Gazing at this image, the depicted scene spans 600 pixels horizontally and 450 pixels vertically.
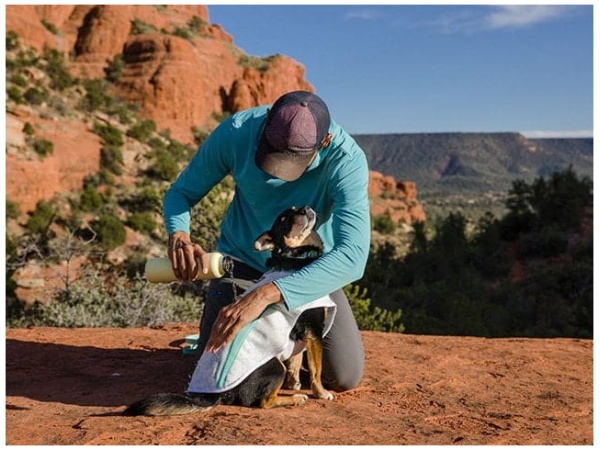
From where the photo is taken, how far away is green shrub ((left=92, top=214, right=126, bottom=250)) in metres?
24.8

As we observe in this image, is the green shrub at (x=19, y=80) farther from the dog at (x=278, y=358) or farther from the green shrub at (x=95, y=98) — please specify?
the dog at (x=278, y=358)

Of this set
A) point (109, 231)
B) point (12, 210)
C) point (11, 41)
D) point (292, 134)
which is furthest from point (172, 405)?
point (11, 41)

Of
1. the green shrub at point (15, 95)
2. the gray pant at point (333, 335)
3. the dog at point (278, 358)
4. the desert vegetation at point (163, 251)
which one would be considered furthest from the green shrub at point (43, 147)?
the dog at point (278, 358)

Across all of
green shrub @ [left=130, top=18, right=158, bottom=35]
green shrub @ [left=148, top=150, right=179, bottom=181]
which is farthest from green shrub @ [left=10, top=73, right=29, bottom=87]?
green shrub @ [left=130, top=18, right=158, bottom=35]

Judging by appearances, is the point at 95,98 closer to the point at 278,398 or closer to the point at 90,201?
the point at 90,201

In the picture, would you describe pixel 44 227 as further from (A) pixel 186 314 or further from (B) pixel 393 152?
(B) pixel 393 152

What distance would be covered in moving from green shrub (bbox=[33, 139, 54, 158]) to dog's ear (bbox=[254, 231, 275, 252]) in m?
27.1

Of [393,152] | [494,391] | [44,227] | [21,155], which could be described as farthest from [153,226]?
[393,152]

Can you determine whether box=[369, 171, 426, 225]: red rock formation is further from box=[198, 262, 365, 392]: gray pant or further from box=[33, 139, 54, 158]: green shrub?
box=[198, 262, 365, 392]: gray pant

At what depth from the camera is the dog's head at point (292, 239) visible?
3736mm

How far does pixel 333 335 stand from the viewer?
4.44 m

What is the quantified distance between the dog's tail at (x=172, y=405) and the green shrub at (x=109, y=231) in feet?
69.9

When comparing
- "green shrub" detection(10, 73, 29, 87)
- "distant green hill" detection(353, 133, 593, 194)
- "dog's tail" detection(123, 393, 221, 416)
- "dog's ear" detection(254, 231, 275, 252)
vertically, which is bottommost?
"dog's tail" detection(123, 393, 221, 416)

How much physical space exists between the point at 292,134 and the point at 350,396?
170cm
